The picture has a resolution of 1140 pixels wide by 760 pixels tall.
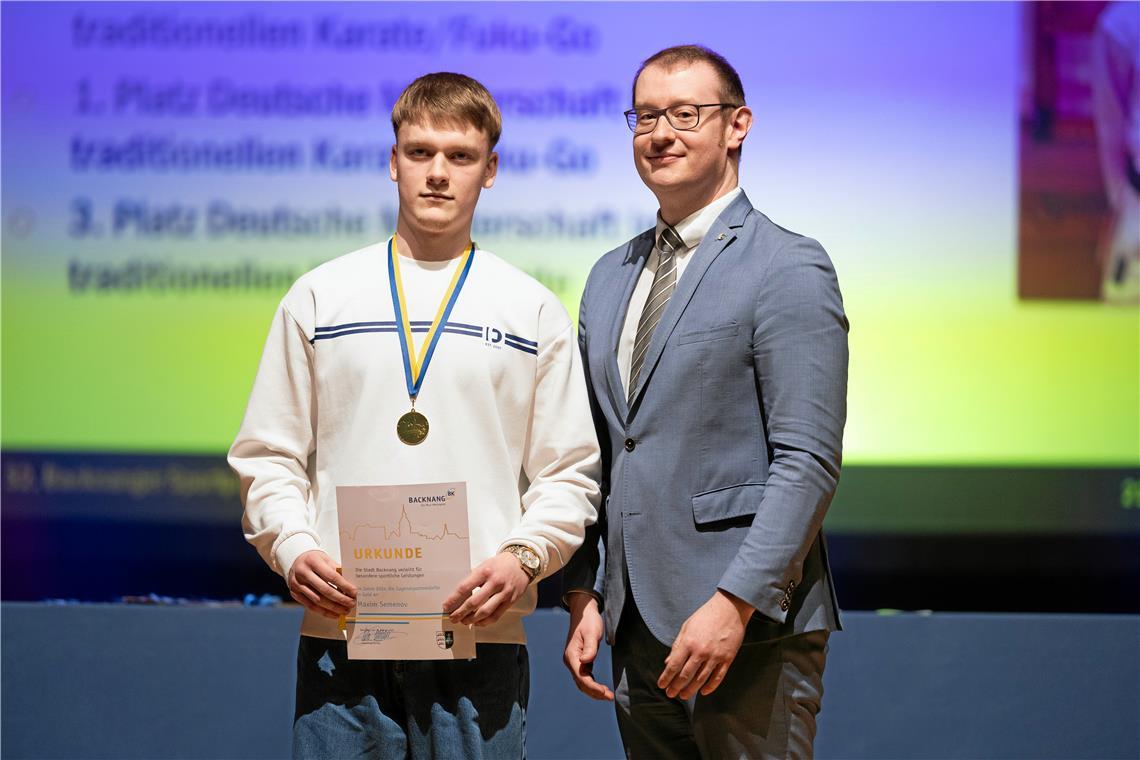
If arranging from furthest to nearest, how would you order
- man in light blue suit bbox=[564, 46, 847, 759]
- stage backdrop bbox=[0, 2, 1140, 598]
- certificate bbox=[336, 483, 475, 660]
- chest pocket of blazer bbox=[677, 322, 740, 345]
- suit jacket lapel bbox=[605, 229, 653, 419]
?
stage backdrop bbox=[0, 2, 1140, 598] < suit jacket lapel bbox=[605, 229, 653, 419] < chest pocket of blazer bbox=[677, 322, 740, 345] < man in light blue suit bbox=[564, 46, 847, 759] < certificate bbox=[336, 483, 475, 660]

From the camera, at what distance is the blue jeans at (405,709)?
179 cm

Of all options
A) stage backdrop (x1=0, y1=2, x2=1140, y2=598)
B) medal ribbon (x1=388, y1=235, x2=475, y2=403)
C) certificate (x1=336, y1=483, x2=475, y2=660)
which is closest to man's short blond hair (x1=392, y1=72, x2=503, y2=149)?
medal ribbon (x1=388, y1=235, x2=475, y2=403)

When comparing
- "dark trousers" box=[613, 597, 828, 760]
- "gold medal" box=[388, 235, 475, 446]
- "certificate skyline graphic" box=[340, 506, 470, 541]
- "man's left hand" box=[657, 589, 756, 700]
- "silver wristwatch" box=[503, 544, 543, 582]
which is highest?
"gold medal" box=[388, 235, 475, 446]

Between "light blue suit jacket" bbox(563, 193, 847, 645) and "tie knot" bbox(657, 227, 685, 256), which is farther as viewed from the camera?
"tie knot" bbox(657, 227, 685, 256)

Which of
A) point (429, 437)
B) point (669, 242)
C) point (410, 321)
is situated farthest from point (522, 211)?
point (429, 437)

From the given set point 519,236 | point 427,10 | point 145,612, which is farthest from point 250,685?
point 427,10

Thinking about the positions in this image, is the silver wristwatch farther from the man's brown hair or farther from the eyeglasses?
the man's brown hair

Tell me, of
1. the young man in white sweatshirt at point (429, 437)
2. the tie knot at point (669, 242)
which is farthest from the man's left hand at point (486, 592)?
the tie knot at point (669, 242)

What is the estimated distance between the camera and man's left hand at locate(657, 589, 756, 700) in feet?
5.90

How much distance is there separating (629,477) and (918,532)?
1.90 m

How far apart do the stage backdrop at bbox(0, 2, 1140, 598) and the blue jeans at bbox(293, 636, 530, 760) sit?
6.46 feet

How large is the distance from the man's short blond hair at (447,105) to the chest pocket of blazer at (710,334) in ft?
1.58

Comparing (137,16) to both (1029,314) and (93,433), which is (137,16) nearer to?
(93,433)

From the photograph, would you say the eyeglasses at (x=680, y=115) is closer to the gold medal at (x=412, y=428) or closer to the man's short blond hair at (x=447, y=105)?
the man's short blond hair at (x=447, y=105)
